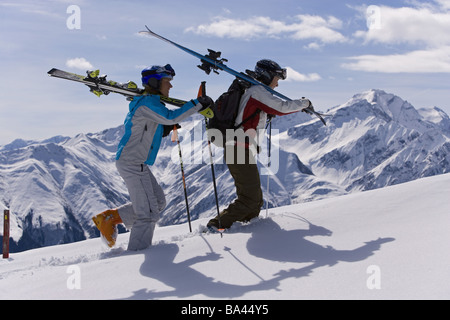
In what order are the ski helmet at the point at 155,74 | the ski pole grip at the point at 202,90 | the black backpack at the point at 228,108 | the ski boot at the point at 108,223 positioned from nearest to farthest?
the ski pole grip at the point at 202,90
the ski helmet at the point at 155,74
the ski boot at the point at 108,223
the black backpack at the point at 228,108

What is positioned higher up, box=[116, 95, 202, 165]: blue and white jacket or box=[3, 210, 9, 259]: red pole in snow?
box=[116, 95, 202, 165]: blue and white jacket

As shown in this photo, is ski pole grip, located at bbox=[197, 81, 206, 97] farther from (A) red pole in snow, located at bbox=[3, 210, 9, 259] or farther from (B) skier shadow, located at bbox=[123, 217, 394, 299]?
(A) red pole in snow, located at bbox=[3, 210, 9, 259]

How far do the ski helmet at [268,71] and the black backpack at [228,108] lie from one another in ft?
1.31

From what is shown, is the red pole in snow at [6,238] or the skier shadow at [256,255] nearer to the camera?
the skier shadow at [256,255]

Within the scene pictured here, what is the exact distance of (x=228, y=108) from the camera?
273 inches

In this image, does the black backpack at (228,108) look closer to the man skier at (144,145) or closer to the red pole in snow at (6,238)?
the man skier at (144,145)

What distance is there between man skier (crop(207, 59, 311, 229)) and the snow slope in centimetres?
34

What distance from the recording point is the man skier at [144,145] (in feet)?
20.0

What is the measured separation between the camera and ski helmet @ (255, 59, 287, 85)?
7293 mm

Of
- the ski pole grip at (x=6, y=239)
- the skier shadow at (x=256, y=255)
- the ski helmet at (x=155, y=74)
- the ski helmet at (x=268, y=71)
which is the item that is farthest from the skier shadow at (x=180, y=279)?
the ski pole grip at (x=6, y=239)

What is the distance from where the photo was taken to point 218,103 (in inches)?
280

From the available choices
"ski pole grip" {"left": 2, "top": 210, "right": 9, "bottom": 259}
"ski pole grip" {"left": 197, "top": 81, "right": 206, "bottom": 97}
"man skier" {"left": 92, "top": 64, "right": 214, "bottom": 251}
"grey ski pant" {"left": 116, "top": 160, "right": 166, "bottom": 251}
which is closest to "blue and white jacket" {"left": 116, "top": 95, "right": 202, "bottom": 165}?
"man skier" {"left": 92, "top": 64, "right": 214, "bottom": 251}

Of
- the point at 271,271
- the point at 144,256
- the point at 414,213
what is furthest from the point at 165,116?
the point at 414,213
